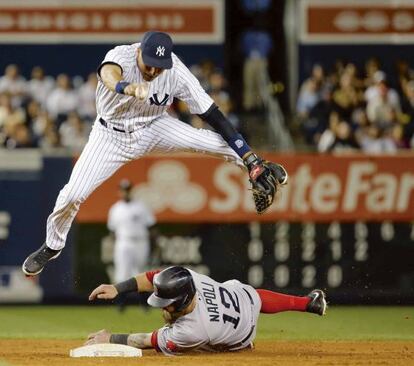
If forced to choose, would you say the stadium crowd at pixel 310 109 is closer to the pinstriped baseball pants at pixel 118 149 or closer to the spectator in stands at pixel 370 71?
the spectator in stands at pixel 370 71

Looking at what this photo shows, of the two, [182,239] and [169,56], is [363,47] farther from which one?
[169,56]

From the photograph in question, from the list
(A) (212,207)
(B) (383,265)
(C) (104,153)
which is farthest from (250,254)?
(C) (104,153)

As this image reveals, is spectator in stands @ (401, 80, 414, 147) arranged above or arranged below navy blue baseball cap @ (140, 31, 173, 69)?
below

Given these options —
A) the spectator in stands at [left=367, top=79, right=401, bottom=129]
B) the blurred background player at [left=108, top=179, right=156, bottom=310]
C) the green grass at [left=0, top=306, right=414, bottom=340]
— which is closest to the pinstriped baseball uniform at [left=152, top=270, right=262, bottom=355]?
the green grass at [left=0, top=306, right=414, bottom=340]

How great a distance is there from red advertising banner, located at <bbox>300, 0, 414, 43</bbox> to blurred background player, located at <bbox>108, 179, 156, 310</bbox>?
244 inches

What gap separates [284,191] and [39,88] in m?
4.86

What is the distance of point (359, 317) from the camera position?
51.7ft

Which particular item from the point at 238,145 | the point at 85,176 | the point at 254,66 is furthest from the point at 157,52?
the point at 254,66

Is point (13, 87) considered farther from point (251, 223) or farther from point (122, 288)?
point (122, 288)

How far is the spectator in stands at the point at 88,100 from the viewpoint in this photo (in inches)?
726

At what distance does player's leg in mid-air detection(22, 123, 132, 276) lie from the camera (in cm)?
1052

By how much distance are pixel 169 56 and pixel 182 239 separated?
21.9 ft

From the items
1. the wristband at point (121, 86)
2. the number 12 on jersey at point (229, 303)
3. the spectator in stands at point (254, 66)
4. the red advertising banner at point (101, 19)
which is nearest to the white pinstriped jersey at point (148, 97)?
the wristband at point (121, 86)

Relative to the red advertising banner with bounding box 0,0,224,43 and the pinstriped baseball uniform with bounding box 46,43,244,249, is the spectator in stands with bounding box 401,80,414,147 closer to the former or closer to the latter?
the red advertising banner with bounding box 0,0,224,43
